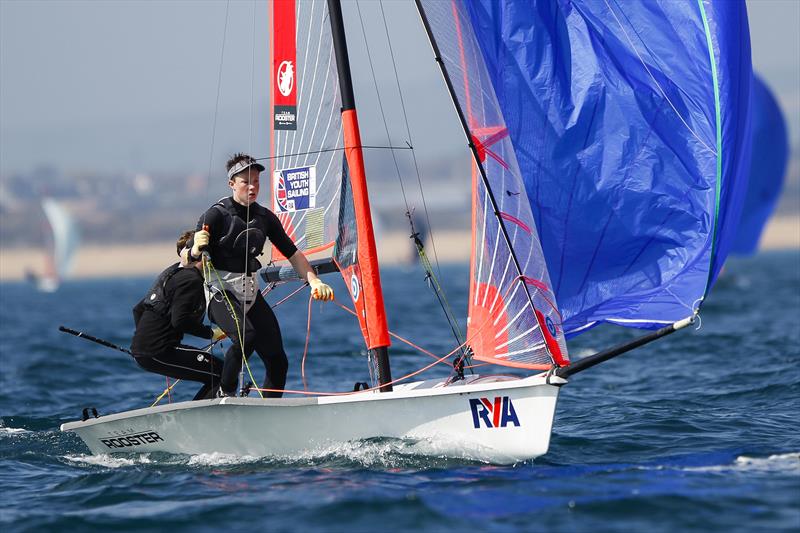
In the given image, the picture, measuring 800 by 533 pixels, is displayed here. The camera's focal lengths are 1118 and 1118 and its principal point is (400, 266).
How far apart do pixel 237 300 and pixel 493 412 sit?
186 centimetres

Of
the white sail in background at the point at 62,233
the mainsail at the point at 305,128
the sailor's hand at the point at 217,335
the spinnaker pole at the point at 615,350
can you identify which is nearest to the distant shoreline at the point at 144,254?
the white sail in background at the point at 62,233

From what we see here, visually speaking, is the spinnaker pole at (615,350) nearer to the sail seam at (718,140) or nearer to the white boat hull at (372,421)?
the white boat hull at (372,421)

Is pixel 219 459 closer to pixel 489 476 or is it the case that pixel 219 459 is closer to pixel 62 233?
pixel 489 476

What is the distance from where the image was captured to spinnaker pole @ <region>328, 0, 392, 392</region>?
25.1ft

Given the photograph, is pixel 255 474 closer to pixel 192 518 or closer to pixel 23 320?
pixel 192 518

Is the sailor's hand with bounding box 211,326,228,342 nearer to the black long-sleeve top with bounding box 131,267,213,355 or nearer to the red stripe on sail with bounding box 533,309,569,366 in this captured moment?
the black long-sleeve top with bounding box 131,267,213,355

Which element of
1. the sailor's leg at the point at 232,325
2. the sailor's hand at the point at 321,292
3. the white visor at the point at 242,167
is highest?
the white visor at the point at 242,167

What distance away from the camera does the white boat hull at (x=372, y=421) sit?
6.88 metres

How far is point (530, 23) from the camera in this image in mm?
7539

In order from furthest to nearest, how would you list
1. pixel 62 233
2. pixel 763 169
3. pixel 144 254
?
pixel 144 254
pixel 62 233
pixel 763 169

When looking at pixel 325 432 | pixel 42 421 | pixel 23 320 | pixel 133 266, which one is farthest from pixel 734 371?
pixel 133 266

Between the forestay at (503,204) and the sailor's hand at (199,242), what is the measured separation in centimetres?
181

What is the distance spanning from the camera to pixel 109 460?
25.8ft

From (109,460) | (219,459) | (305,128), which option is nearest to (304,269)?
(305,128)
